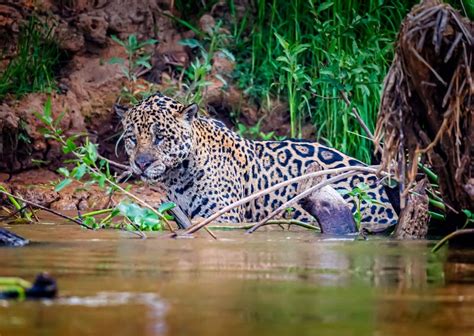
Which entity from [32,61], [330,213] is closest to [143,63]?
[32,61]

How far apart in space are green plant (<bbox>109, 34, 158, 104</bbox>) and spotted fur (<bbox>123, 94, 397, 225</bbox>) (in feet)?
5.14

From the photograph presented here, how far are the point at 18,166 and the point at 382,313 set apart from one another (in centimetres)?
810

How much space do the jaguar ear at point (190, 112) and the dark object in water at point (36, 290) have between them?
5.84m

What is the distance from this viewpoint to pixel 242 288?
4.51 metres

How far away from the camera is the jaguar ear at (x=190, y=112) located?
32.6ft

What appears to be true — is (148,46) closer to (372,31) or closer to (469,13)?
(372,31)

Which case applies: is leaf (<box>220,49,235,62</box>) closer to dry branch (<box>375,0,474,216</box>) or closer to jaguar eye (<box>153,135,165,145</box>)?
jaguar eye (<box>153,135,165,145</box>)

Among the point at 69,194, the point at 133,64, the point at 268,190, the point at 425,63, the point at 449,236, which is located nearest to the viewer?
the point at 425,63

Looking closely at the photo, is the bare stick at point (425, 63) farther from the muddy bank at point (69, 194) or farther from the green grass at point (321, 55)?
the muddy bank at point (69, 194)

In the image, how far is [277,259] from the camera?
574 centimetres

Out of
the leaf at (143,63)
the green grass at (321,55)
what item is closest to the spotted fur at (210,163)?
the green grass at (321,55)

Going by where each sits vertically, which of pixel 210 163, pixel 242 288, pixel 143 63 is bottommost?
pixel 242 288

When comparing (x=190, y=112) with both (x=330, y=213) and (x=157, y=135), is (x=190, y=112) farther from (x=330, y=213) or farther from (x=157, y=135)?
(x=330, y=213)

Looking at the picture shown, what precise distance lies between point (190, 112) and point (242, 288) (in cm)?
556
